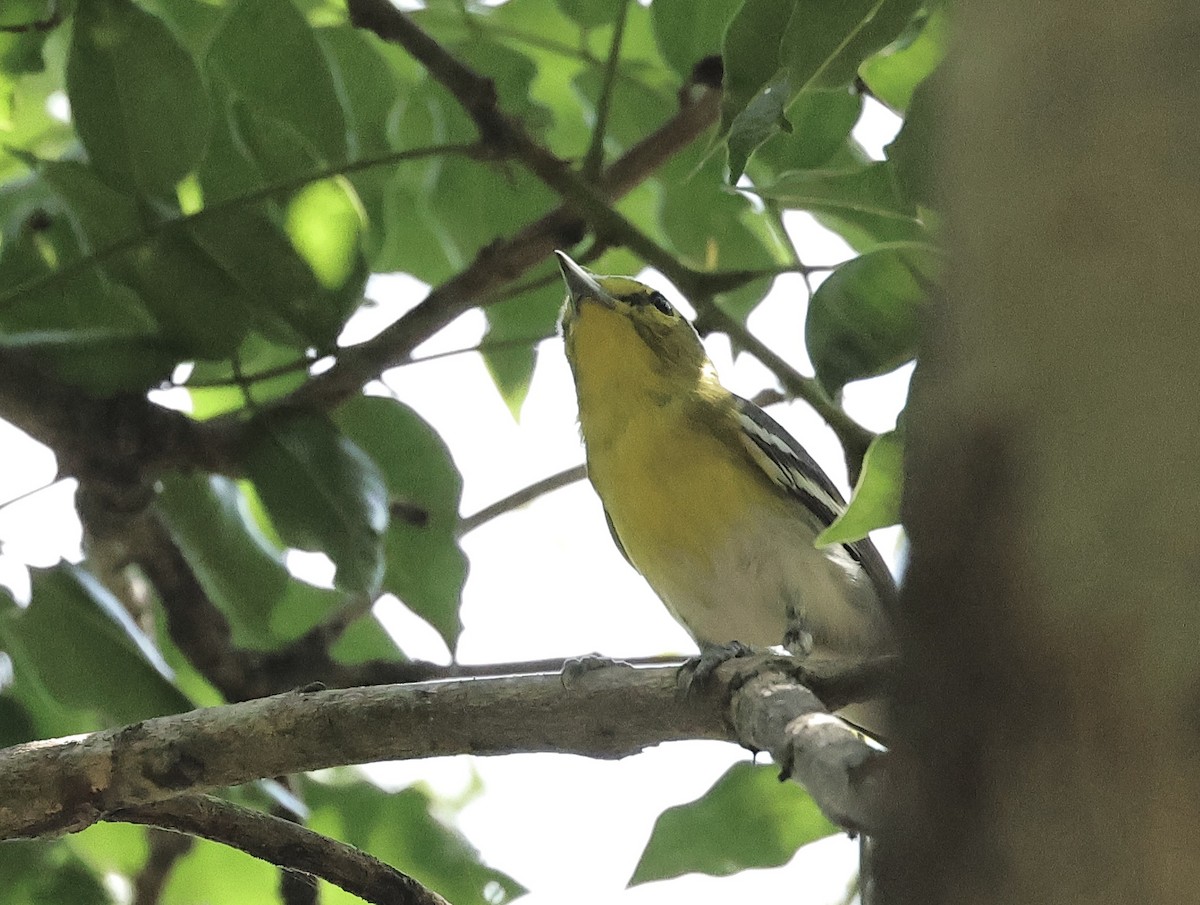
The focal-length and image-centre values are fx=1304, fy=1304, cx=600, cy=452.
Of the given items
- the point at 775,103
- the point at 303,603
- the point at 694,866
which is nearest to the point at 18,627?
the point at 303,603

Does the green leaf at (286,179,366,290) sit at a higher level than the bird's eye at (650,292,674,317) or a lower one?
lower

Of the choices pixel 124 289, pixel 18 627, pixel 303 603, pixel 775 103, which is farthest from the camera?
pixel 303 603

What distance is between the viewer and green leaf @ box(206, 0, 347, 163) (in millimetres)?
1847

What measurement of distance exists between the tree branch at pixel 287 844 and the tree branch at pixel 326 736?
0.02 m

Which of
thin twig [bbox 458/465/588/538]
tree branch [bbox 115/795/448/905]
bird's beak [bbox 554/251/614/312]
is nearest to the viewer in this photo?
tree branch [bbox 115/795/448/905]

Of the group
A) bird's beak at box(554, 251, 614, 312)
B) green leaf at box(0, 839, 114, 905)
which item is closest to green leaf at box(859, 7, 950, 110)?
bird's beak at box(554, 251, 614, 312)

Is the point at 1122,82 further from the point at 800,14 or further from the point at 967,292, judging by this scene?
the point at 800,14

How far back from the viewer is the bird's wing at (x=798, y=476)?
2.50 metres

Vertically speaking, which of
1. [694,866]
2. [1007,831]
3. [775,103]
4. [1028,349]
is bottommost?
[1007,831]

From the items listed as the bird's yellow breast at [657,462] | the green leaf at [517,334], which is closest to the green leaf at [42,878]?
the green leaf at [517,334]

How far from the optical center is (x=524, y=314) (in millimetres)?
2404

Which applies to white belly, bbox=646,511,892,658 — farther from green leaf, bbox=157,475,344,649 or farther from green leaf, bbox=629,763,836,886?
green leaf, bbox=157,475,344,649

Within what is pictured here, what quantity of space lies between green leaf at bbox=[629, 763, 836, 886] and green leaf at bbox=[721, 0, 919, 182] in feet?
2.93

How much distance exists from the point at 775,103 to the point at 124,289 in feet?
3.59
